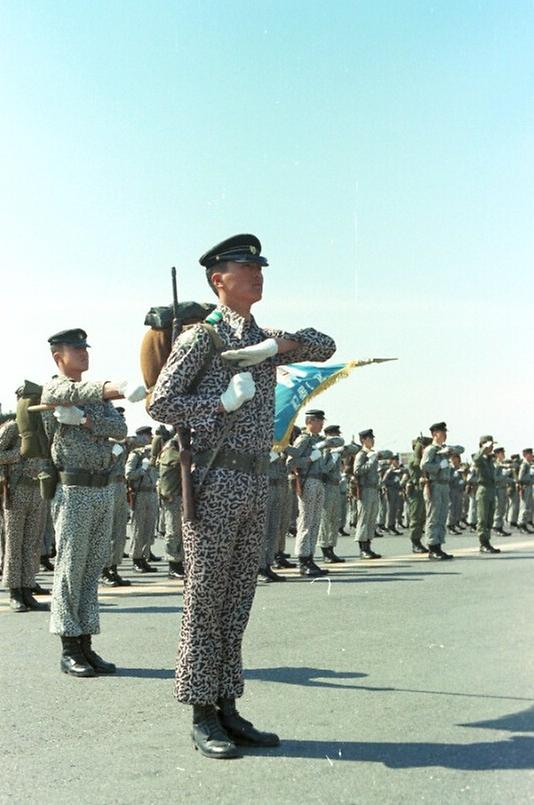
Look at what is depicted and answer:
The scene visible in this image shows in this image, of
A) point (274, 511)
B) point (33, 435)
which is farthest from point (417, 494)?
point (33, 435)

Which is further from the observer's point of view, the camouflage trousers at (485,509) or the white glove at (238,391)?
the camouflage trousers at (485,509)

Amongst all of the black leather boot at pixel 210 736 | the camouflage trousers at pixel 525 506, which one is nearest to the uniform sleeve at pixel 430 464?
the black leather boot at pixel 210 736

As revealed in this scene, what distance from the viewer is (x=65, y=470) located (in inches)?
254

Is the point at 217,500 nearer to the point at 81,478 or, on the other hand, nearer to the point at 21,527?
the point at 81,478

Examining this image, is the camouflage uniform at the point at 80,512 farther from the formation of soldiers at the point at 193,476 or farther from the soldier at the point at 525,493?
the soldier at the point at 525,493

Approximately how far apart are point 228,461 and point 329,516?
11.2 metres

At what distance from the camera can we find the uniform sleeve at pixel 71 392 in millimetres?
6031

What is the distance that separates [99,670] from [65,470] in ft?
4.24

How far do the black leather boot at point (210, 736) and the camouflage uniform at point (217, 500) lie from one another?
0.22 ft

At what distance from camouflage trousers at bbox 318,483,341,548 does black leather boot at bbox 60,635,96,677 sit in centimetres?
931

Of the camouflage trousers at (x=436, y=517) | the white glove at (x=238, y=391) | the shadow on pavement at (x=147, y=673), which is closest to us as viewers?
the white glove at (x=238, y=391)

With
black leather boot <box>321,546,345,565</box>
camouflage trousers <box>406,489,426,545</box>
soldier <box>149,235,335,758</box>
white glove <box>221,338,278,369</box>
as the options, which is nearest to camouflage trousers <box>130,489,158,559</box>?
black leather boot <box>321,546,345,565</box>

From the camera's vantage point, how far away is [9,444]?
9891 mm

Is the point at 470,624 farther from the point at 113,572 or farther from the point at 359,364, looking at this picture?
the point at 113,572
